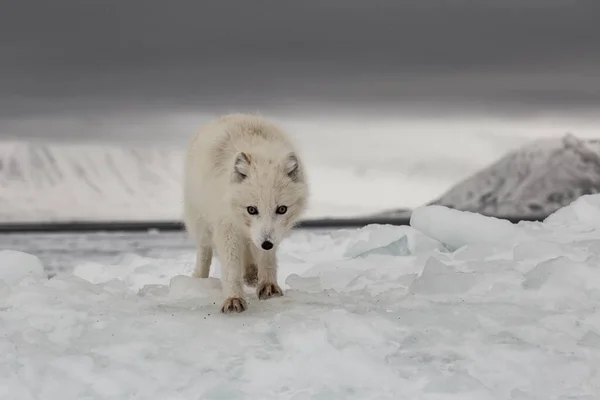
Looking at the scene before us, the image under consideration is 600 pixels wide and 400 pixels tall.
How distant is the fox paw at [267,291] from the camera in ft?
21.4

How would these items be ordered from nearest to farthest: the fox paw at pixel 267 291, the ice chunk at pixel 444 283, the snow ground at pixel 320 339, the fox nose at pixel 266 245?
the snow ground at pixel 320 339
the fox nose at pixel 266 245
the fox paw at pixel 267 291
the ice chunk at pixel 444 283

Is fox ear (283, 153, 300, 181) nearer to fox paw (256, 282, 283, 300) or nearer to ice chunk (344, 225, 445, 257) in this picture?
fox paw (256, 282, 283, 300)

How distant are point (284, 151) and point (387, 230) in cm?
603

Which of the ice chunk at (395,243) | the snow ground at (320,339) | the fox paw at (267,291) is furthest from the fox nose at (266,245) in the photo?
the ice chunk at (395,243)

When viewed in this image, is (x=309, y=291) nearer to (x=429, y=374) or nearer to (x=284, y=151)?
Result: (x=284, y=151)

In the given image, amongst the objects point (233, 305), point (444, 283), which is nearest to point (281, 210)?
point (233, 305)

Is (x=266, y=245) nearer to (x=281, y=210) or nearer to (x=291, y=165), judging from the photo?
(x=281, y=210)

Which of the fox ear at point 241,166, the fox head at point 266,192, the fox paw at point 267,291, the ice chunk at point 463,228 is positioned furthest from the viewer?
the ice chunk at point 463,228

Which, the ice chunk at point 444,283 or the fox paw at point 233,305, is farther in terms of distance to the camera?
the ice chunk at point 444,283

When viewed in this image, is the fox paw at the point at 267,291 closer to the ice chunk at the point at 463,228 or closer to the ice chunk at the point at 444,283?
the ice chunk at the point at 444,283

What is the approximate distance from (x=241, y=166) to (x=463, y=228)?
21.3ft

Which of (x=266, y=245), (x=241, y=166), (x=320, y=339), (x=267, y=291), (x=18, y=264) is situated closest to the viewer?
(x=320, y=339)

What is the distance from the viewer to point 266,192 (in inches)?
222

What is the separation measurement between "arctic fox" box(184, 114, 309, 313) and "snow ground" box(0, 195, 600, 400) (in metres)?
0.44
